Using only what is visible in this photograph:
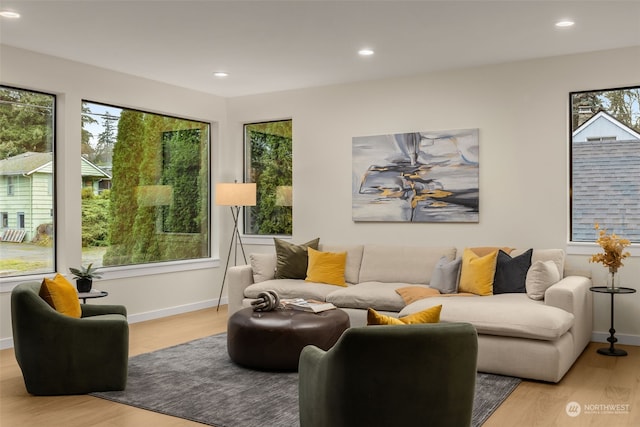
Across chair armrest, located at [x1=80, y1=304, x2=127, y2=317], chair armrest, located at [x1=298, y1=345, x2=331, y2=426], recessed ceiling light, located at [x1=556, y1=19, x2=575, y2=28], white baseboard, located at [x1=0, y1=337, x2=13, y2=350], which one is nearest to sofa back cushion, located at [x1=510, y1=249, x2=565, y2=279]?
recessed ceiling light, located at [x1=556, y1=19, x2=575, y2=28]

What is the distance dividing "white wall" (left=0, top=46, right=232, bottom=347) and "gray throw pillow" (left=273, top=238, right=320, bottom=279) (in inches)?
55.6

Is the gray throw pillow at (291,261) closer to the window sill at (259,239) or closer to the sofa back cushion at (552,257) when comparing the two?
the window sill at (259,239)

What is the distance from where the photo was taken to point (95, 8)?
4238mm

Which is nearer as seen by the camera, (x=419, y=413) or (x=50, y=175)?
(x=419, y=413)

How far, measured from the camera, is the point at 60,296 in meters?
3.97

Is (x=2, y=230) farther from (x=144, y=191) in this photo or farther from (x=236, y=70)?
(x=236, y=70)

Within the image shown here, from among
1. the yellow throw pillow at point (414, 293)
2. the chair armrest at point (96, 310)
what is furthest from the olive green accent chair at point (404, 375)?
the yellow throw pillow at point (414, 293)

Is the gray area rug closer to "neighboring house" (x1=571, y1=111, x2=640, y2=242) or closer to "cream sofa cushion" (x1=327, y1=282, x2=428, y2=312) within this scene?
"cream sofa cushion" (x1=327, y1=282, x2=428, y2=312)

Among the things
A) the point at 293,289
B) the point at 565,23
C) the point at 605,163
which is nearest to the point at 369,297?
the point at 293,289

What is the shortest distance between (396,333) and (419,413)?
342 millimetres

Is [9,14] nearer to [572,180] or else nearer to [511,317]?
[511,317]

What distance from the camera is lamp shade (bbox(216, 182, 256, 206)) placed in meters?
6.80

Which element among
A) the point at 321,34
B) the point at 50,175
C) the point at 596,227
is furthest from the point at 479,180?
the point at 50,175

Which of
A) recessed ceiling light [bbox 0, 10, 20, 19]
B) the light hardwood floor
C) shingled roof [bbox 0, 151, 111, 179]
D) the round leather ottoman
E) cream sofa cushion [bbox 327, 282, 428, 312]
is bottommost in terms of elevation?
the light hardwood floor
